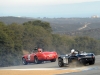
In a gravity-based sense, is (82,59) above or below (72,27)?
below

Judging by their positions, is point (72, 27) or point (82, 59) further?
point (72, 27)

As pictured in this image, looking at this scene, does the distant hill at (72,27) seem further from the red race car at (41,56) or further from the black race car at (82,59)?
the black race car at (82,59)

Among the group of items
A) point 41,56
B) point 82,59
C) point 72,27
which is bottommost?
point 41,56

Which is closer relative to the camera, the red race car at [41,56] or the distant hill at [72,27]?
the red race car at [41,56]

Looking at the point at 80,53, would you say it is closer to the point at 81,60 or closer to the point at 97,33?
the point at 81,60

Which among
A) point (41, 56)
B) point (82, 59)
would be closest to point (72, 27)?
point (41, 56)

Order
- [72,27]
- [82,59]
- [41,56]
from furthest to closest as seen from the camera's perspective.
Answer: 1. [72,27]
2. [41,56]
3. [82,59]

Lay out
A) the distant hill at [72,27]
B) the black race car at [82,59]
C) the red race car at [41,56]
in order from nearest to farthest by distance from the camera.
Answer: the black race car at [82,59], the red race car at [41,56], the distant hill at [72,27]

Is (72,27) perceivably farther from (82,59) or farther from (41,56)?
(82,59)

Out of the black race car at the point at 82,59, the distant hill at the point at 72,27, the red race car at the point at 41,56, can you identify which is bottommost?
the red race car at the point at 41,56

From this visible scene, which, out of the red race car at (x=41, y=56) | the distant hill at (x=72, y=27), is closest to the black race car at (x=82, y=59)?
the red race car at (x=41, y=56)

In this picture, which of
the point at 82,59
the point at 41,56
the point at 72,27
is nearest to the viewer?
the point at 82,59

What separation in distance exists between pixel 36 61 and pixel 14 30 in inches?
1137

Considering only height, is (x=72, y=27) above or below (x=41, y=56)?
above
